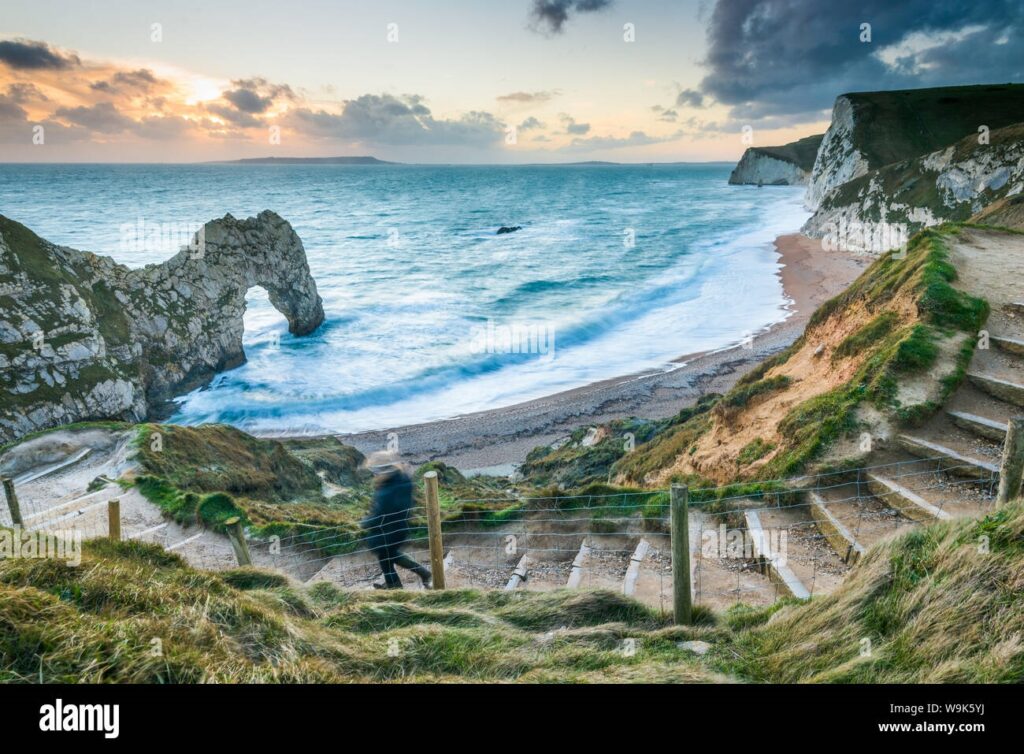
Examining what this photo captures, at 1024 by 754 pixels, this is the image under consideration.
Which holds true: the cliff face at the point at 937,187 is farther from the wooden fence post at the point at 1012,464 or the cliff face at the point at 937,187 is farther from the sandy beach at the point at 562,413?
the wooden fence post at the point at 1012,464

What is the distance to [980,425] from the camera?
25.5ft

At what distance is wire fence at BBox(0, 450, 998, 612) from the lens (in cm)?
689

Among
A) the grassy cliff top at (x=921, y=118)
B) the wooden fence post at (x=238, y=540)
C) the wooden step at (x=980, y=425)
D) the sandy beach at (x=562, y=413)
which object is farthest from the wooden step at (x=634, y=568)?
the grassy cliff top at (x=921, y=118)

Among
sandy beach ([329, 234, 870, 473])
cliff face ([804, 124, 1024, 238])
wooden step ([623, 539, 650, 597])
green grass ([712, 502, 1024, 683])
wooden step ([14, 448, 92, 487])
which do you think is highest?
cliff face ([804, 124, 1024, 238])

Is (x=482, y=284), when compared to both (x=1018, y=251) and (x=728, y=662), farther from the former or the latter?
(x=728, y=662)

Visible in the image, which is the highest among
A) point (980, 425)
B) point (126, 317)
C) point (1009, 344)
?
point (126, 317)

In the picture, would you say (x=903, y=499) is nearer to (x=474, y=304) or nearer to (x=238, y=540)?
(x=238, y=540)

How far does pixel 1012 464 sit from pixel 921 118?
8709cm

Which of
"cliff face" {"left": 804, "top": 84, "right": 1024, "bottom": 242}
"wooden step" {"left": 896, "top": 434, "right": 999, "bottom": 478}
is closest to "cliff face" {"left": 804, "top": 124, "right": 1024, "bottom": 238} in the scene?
"cliff face" {"left": 804, "top": 84, "right": 1024, "bottom": 242}

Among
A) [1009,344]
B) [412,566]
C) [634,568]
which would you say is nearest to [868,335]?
[1009,344]

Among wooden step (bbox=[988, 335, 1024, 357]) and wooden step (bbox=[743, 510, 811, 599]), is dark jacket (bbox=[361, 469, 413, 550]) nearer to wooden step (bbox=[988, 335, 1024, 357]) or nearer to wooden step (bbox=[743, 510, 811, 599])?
wooden step (bbox=[743, 510, 811, 599])

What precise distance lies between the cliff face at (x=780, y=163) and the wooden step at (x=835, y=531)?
140572mm

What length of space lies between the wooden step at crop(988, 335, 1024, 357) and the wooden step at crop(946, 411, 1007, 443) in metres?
1.77

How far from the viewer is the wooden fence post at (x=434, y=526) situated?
645cm
